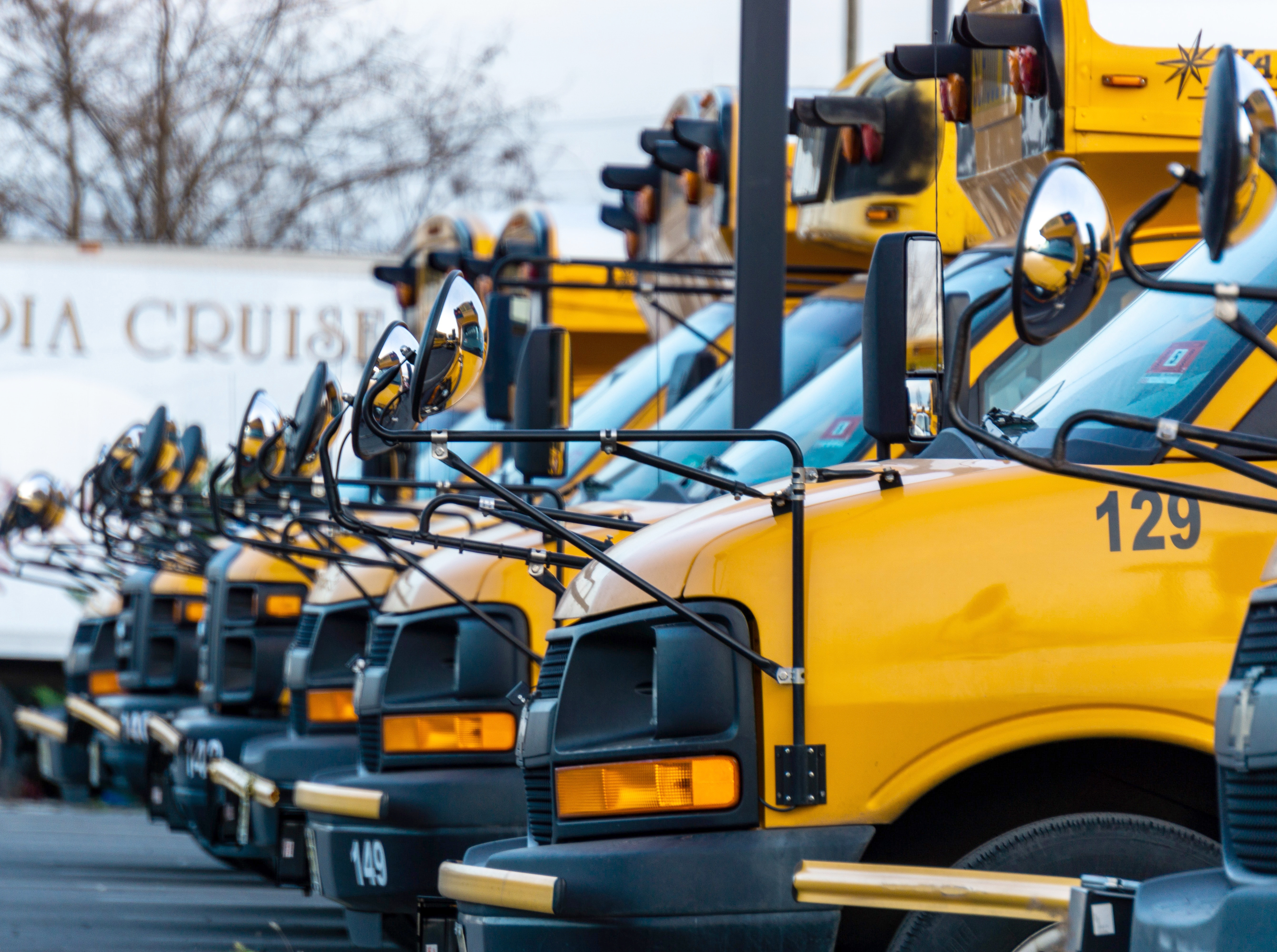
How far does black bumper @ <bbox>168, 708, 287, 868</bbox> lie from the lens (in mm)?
7945

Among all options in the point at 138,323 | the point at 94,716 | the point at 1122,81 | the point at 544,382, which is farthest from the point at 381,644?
A: the point at 138,323

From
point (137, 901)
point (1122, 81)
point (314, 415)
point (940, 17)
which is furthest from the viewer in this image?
point (137, 901)

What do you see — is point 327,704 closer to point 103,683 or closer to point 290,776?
point 290,776

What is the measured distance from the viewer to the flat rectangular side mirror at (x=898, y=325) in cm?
371

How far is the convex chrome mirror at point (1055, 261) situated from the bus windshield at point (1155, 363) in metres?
0.76

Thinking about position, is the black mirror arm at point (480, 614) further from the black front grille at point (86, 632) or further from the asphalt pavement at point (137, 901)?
the black front grille at point (86, 632)

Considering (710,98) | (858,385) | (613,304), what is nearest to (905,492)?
(858,385)

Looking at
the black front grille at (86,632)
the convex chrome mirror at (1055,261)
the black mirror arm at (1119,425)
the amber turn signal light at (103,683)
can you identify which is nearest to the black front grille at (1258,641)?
the black mirror arm at (1119,425)

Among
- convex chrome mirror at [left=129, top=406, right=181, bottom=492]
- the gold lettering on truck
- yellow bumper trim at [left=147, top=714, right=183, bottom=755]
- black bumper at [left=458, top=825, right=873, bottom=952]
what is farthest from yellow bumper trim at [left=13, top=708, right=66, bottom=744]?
black bumper at [left=458, top=825, right=873, bottom=952]

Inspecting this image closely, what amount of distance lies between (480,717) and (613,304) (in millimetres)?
4912

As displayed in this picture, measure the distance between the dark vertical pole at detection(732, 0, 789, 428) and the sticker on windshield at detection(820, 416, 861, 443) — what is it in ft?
3.86

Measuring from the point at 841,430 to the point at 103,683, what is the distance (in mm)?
7358

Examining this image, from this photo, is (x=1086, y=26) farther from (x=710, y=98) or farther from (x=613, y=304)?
(x=613, y=304)

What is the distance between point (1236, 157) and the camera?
2.38 m
